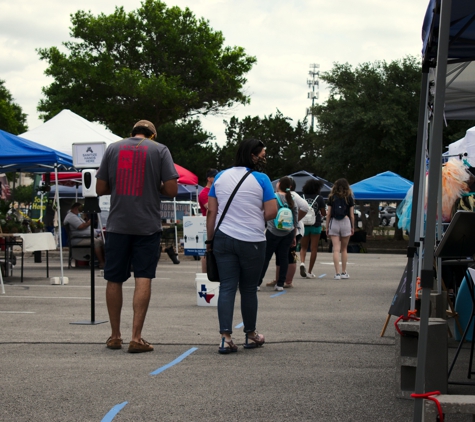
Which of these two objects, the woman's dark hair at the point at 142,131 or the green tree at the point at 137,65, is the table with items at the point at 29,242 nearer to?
the woman's dark hair at the point at 142,131

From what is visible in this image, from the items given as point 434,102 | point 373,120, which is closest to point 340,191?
point 434,102

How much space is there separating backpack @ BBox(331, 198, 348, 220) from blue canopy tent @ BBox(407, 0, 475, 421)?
481cm

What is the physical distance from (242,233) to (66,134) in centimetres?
1190

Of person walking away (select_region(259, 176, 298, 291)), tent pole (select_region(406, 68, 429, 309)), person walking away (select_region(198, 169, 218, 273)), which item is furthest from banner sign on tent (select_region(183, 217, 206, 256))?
tent pole (select_region(406, 68, 429, 309))

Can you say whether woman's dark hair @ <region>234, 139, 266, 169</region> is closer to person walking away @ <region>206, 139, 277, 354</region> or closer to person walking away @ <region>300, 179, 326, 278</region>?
person walking away @ <region>206, 139, 277, 354</region>

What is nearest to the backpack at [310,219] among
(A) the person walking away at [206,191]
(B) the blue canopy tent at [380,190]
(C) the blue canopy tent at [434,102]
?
(A) the person walking away at [206,191]

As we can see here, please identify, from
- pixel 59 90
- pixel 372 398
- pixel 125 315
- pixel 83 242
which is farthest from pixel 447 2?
pixel 59 90

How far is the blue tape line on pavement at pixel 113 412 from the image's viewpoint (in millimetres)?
5074

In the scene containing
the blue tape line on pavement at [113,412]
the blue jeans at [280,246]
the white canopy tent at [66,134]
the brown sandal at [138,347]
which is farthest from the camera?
the white canopy tent at [66,134]

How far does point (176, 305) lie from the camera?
447 inches

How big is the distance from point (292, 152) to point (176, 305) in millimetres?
51383

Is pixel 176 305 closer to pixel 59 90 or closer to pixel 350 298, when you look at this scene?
pixel 350 298

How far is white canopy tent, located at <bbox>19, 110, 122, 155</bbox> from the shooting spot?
1823 cm

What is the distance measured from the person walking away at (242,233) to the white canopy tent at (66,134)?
10960 millimetres
